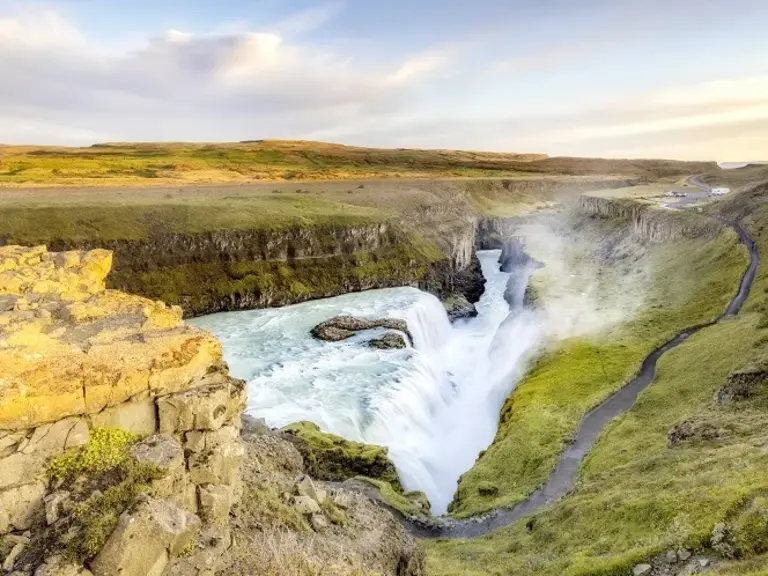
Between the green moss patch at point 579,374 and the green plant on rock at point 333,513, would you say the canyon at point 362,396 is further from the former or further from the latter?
the green moss patch at point 579,374

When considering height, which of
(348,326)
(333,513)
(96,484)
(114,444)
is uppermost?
(114,444)

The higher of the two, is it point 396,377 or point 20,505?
point 20,505

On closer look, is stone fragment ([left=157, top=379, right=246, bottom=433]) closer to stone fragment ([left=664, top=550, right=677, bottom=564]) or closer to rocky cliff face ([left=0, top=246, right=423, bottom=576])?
rocky cliff face ([left=0, top=246, right=423, bottom=576])

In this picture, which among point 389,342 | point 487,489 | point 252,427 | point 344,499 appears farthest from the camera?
point 389,342

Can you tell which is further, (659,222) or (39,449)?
(659,222)

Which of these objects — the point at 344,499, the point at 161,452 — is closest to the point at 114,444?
the point at 161,452

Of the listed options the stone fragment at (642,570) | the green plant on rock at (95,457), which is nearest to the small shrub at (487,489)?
the stone fragment at (642,570)

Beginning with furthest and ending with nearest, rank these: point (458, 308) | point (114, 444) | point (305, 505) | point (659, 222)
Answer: point (659, 222) → point (458, 308) → point (305, 505) → point (114, 444)

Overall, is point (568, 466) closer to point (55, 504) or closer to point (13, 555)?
point (55, 504)
